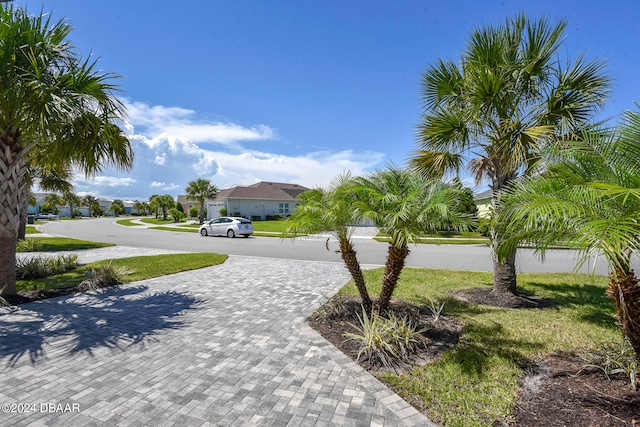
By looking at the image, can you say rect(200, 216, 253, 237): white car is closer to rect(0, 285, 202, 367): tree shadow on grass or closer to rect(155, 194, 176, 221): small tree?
rect(0, 285, 202, 367): tree shadow on grass

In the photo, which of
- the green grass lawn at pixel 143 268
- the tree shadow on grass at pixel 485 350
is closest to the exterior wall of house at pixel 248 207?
the green grass lawn at pixel 143 268

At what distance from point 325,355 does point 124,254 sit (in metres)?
13.4

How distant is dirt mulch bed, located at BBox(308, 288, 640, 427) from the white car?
18.3 metres

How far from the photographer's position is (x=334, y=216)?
16.3 ft

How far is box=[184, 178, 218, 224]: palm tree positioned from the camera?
40.9 metres

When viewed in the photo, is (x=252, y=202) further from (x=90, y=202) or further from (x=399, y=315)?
(x=90, y=202)

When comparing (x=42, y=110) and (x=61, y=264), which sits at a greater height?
(x=42, y=110)

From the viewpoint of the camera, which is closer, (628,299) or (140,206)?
(628,299)

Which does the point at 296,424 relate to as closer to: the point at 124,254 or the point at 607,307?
the point at 607,307

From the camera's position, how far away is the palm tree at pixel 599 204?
2471 mm

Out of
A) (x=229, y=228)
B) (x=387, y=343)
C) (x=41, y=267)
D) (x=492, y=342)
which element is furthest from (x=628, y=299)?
(x=229, y=228)

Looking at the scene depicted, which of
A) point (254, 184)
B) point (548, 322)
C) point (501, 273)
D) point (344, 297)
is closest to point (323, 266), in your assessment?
point (344, 297)

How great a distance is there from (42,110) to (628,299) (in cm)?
840

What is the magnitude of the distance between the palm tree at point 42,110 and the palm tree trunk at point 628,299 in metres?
7.75
